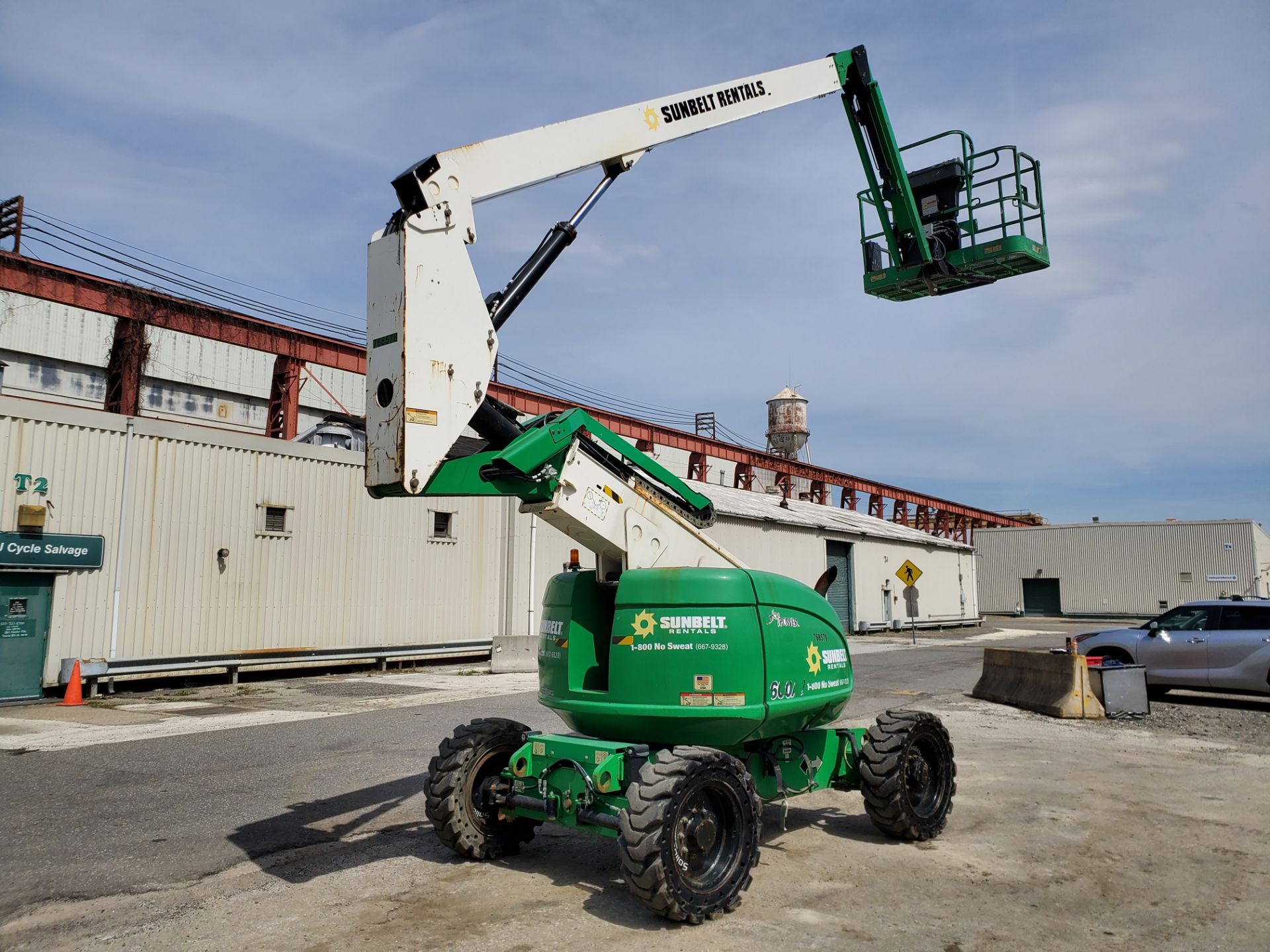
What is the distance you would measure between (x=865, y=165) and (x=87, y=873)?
33.6ft

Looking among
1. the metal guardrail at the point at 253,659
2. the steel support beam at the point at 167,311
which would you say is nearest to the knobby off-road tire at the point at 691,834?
the metal guardrail at the point at 253,659

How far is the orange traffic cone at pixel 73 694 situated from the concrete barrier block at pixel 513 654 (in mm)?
8241

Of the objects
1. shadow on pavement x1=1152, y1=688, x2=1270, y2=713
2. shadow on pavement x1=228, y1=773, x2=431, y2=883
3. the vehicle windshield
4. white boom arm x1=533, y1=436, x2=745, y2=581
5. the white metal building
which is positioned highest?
the white metal building

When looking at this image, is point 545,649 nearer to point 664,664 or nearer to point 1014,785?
point 664,664

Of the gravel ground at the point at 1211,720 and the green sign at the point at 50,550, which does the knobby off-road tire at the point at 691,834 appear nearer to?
the gravel ground at the point at 1211,720

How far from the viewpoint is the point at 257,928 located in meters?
4.78

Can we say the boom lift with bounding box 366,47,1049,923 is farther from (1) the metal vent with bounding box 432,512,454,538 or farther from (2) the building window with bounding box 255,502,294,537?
(1) the metal vent with bounding box 432,512,454,538

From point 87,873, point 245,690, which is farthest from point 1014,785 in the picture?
point 245,690

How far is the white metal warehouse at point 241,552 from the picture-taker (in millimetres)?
15141

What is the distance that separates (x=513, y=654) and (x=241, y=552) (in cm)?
621

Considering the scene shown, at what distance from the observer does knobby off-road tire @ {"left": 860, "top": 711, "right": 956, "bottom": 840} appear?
20.8ft

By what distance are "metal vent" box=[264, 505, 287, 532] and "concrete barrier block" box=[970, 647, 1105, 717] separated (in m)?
13.6

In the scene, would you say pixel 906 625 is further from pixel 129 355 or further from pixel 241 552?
pixel 129 355

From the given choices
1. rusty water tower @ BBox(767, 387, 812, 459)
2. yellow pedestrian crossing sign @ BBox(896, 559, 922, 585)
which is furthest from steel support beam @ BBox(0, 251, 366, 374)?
rusty water tower @ BBox(767, 387, 812, 459)
